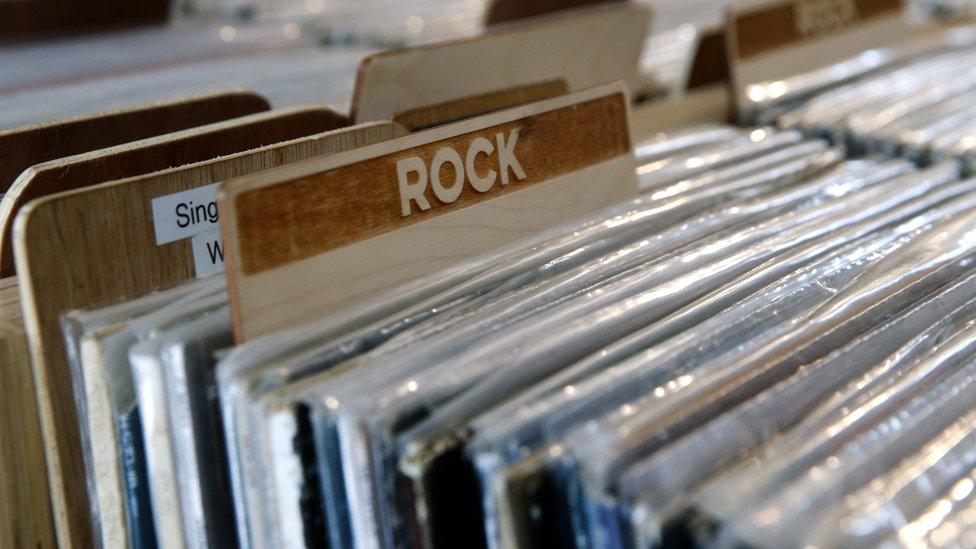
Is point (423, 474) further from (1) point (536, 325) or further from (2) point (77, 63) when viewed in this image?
(2) point (77, 63)

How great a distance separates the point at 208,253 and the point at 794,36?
36.8 inches

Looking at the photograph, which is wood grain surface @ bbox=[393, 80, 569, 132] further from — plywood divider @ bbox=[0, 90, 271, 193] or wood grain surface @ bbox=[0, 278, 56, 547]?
wood grain surface @ bbox=[0, 278, 56, 547]

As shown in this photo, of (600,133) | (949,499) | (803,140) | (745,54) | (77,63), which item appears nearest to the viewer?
(949,499)

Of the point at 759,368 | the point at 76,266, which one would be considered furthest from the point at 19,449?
the point at 759,368

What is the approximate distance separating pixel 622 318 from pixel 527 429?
14 centimetres

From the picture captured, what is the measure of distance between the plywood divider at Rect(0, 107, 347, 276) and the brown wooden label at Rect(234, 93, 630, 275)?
0.20 meters

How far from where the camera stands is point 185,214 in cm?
75

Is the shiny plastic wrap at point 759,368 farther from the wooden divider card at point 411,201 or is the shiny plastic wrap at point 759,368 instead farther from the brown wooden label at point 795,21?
the brown wooden label at point 795,21

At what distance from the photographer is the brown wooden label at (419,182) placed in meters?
0.65

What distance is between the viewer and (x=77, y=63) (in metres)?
1.69

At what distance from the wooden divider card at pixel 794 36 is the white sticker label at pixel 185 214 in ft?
2.51

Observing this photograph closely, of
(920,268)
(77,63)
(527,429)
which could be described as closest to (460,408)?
(527,429)

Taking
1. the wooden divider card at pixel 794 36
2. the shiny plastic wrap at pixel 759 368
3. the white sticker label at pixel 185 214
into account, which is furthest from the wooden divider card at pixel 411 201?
the wooden divider card at pixel 794 36

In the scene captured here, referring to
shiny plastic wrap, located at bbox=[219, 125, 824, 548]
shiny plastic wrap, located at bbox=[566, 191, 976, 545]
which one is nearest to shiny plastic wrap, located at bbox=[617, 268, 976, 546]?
shiny plastic wrap, located at bbox=[566, 191, 976, 545]
